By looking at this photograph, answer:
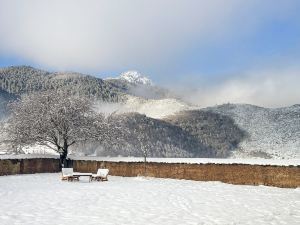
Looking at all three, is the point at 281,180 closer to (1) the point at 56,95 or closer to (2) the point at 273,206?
(2) the point at 273,206

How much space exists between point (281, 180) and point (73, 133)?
2298 cm

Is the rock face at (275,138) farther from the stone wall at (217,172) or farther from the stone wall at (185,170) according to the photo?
the stone wall at (217,172)

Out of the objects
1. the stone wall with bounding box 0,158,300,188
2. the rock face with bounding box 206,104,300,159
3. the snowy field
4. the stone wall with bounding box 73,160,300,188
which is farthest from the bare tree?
the rock face with bounding box 206,104,300,159

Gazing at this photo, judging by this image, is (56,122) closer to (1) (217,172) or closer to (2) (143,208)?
(1) (217,172)

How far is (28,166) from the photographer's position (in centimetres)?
3772

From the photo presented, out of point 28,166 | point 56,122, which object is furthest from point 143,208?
point 56,122

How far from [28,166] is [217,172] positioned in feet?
54.7

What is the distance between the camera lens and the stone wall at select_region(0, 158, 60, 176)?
35.6 meters

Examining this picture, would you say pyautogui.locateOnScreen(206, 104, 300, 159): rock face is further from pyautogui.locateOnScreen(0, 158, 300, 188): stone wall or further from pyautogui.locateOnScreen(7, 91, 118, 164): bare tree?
pyautogui.locateOnScreen(0, 158, 300, 188): stone wall

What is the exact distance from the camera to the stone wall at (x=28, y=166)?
3562 cm

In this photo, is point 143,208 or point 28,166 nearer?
point 143,208

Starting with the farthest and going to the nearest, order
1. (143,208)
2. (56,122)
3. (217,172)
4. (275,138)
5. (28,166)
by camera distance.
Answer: (275,138) → (56,122) → (28,166) → (217,172) → (143,208)

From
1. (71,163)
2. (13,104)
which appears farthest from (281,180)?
(13,104)

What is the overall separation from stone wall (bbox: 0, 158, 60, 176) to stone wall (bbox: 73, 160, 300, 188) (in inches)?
162
